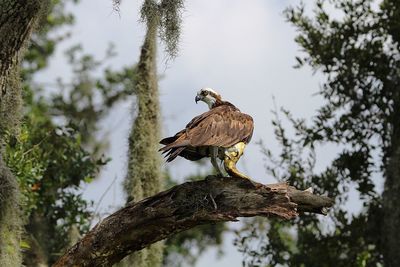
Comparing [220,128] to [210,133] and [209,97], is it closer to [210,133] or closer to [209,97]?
[210,133]

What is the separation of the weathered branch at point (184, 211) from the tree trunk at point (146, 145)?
7.93 ft

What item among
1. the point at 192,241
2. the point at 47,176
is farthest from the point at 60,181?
the point at 192,241

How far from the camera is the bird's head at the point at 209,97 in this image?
556 centimetres

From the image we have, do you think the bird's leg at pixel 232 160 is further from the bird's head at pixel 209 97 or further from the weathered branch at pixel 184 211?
the bird's head at pixel 209 97

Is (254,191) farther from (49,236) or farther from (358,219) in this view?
(49,236)

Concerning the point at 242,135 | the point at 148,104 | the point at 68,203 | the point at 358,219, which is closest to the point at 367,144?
the point at 358,219

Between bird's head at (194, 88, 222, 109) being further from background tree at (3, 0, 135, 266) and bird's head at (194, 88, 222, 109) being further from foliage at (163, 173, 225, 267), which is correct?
foliage at (163, 173, 225, 267)

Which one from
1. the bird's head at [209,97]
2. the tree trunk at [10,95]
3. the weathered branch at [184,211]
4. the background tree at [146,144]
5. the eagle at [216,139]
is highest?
the background tree at [146,144]

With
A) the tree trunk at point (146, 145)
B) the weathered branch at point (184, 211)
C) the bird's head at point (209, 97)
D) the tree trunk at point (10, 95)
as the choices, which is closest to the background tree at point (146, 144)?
the tree trunk at point (146, 145)

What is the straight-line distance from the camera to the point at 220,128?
16.6ft

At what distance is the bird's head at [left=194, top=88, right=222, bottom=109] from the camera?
18.2 feet

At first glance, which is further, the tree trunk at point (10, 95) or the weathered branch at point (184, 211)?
the tree trunk at point (10, 95)

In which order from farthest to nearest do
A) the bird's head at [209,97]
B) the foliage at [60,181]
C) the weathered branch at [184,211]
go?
the foliage at [60,181]
the bird's head at [209,97]
the weathered branch at [184,211]

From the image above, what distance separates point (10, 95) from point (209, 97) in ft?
5.03
